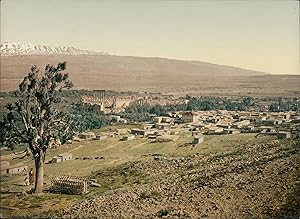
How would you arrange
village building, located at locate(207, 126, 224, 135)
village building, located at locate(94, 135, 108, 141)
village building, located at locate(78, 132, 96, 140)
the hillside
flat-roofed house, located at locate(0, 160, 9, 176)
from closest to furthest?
flat-roofed house, located at locate(0, 160, 9, 176) < the hillside < village building, located at locate(78, 132, 96, 140) < village building, located at locate(94, 135, 108, 141) < village building, located at locate(207, 126, 224, 135)

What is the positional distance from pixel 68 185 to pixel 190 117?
312cm

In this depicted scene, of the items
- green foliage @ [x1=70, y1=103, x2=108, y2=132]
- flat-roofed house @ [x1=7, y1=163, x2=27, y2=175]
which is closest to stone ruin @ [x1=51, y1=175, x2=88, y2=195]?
flat-roofed house @ [x1=7, y1=163, x2=27, y2=175]

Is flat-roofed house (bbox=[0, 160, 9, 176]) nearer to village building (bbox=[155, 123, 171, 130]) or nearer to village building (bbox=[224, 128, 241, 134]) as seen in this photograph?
village building (bbox=[155, 123, 171, 130])

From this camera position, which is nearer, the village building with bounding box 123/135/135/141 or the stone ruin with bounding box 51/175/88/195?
the stone ruin with bounding box 51/175/88/195

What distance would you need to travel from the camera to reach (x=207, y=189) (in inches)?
350

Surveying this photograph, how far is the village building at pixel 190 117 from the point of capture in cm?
1034

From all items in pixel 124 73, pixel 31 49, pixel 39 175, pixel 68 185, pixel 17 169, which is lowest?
pixel 68 185

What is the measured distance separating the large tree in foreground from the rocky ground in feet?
4.05

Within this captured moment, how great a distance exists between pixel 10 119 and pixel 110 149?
206cm

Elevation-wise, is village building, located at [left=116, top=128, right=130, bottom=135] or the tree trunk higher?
village building, located at [left=116, top=128, right=130, bottom=135]

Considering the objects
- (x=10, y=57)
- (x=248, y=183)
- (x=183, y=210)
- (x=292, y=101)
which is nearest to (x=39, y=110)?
(x=10, y=57)

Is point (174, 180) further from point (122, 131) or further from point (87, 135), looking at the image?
point (87, 135)

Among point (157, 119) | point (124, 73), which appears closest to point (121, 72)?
point (124, 73)

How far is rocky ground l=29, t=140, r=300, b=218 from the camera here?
8375mm
